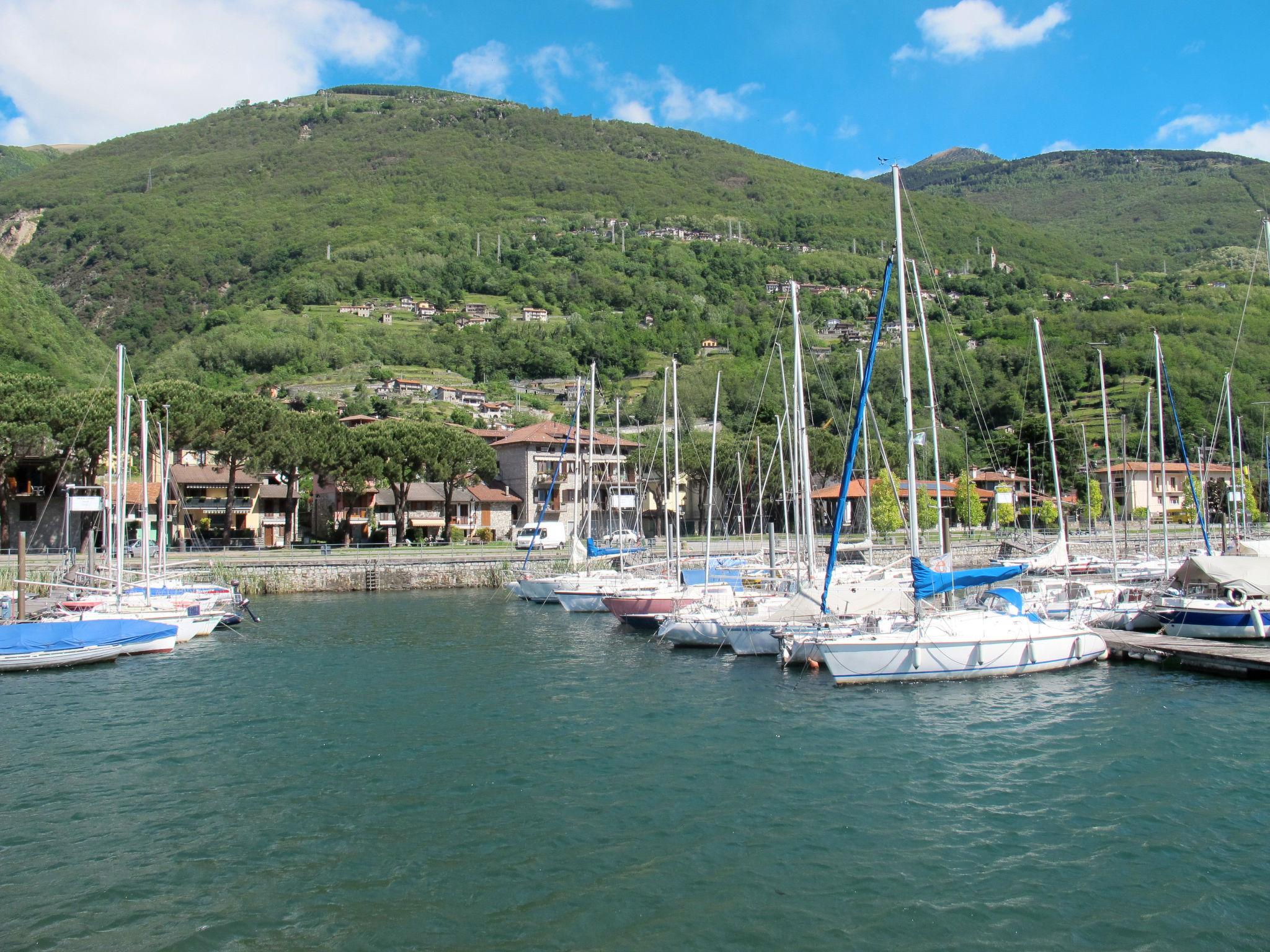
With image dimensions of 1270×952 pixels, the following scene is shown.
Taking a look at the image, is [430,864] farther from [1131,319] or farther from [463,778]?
[1131,319]

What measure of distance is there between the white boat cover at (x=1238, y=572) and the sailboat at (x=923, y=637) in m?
9.17

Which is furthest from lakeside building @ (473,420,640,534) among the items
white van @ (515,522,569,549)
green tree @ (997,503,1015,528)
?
green tree @ (997,503,1015,528)

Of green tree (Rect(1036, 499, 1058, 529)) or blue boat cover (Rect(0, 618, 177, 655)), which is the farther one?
green tree (Rect(1036, 499, 1058, 529))

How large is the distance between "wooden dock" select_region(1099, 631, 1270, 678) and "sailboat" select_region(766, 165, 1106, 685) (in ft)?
10.6

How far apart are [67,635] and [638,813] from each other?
22.5 meters

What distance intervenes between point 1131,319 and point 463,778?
176 m

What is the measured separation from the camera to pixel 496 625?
41.2 meters

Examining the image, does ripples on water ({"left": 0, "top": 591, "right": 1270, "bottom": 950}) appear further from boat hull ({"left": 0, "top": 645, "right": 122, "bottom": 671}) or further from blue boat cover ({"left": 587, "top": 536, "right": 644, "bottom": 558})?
blue boat cover ({"left": 587, "top": 536, "right": 644, "bottom": 558})

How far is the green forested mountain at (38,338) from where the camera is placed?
11188 cm

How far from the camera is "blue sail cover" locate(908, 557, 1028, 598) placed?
81.6 ft

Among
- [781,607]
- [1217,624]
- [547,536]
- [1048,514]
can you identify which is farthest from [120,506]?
[1048,514]

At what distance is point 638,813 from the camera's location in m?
15.9

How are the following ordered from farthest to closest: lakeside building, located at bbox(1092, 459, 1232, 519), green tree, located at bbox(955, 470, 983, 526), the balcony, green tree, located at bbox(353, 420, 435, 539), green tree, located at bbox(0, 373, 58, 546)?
1. lakeside building, located at bbox(1092, 459, 1232, 519)
2. green tree, located at bbox(955, 470, 983, 526)
3. the balcony
4. green tree, located at bbox(353, 420, 435, 539)
5. green tree, located at bbox(0, 373, 58, 546)

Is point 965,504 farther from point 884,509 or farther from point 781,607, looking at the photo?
point 781,607
